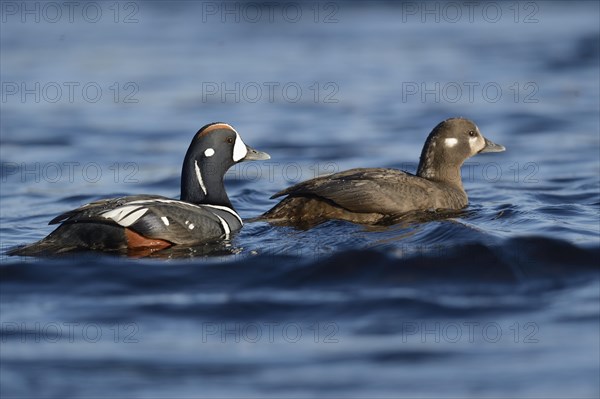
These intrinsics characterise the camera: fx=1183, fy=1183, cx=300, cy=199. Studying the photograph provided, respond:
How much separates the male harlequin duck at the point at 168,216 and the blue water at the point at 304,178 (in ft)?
0.69

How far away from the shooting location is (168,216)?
1138 cm

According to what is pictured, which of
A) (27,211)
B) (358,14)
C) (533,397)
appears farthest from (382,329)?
(358,14)

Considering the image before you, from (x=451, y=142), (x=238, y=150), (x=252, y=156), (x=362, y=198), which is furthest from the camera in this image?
(x=451, y=142)

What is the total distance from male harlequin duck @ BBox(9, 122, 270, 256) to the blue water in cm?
21

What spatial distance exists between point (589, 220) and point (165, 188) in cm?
596

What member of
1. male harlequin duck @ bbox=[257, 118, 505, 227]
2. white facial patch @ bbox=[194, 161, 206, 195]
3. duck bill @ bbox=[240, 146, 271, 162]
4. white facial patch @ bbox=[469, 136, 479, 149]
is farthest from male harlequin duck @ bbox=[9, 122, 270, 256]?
white facial patch @ bbox=[469, 136, 479, 149]

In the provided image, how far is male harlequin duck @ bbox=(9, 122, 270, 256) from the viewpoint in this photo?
11086 mm

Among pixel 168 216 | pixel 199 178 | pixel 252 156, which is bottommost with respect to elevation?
pixel 168 216

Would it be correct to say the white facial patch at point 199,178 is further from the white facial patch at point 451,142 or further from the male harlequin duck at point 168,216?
the white facial patch at point 451,142

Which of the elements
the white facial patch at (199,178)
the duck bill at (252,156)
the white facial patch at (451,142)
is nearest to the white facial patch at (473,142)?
the white facial patch at (451,142)

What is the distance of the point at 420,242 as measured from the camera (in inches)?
455

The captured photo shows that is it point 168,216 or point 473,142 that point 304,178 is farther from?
point 168,216

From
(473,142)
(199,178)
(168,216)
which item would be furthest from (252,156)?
(473,142)

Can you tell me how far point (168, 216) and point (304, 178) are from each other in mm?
5322
